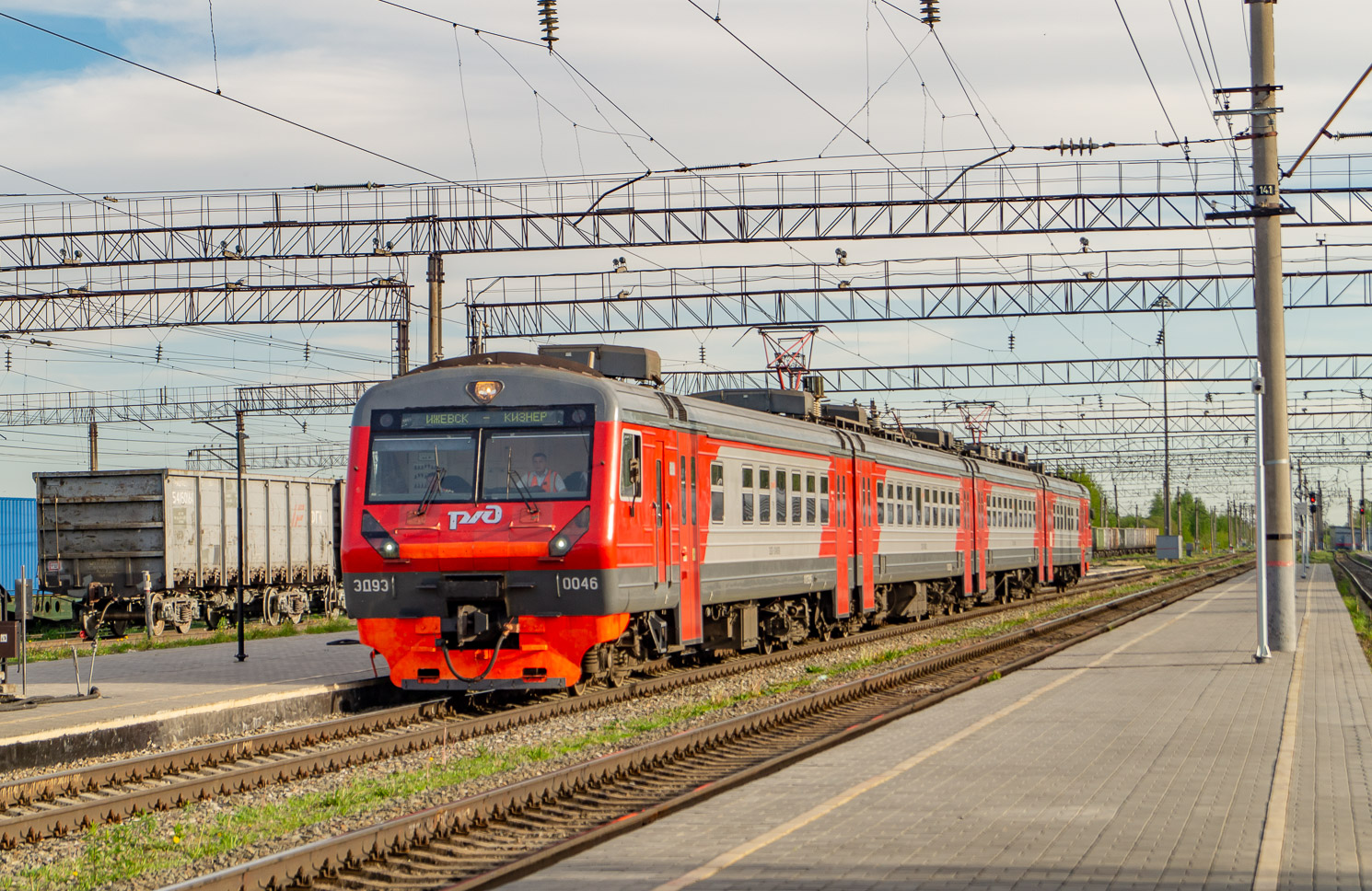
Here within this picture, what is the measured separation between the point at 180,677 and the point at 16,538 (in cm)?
2232

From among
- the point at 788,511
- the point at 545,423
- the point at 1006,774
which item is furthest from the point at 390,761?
the point at 788,511

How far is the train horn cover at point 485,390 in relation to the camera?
14.1 meters

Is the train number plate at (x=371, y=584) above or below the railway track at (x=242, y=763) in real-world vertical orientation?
above

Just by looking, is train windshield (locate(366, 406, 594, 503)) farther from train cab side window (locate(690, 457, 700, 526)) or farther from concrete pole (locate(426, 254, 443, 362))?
concrete pole (locate(426, 254, 443, 362))

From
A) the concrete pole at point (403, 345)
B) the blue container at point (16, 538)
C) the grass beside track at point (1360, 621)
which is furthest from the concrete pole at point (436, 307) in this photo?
the blue container at point (16, 538)

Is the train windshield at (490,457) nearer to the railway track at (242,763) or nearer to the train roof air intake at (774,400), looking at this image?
the railway track at (242,763)

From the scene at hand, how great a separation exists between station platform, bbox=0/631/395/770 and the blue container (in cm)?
1717

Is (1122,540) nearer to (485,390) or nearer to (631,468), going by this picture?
(631,468)

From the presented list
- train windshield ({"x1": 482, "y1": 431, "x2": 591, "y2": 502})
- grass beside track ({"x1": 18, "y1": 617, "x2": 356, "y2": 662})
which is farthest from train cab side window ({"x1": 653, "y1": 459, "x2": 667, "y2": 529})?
grass beside track ({"x1": 18, "y1": 617, "x2": 356, "y2": 662})

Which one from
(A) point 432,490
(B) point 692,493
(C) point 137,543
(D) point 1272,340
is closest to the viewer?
(A) point 432,490

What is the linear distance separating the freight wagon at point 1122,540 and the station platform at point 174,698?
7896 cm

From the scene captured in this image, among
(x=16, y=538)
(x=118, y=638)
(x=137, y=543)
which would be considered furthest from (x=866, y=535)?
(x=16, y=538)

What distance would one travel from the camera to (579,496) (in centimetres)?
1377

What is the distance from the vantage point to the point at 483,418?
14.1m
